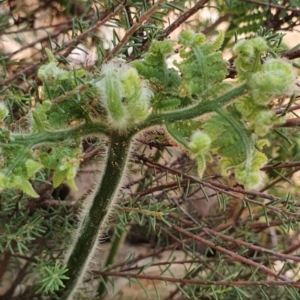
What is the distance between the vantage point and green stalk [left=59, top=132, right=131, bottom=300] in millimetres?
397

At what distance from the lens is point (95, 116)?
0.38m

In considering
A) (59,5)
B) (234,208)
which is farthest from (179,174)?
(59,5)

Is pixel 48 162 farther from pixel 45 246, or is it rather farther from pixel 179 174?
pixel 45 246

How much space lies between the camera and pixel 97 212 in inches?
17.4

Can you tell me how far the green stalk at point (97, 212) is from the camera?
397 millimetres

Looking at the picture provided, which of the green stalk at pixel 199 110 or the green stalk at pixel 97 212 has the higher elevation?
the green stalk at pixel 199 110

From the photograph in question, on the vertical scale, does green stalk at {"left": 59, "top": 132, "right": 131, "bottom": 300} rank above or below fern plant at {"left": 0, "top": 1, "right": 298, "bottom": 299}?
below

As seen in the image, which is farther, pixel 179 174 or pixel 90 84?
pixel 179 174

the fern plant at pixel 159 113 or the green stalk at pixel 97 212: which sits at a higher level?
the fern plant at pixel 159 113

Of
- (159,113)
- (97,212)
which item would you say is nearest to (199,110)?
(159,113)

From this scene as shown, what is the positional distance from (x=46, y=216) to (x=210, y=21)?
1.72ft

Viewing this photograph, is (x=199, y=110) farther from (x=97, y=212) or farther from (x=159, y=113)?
(x=97, y=212)

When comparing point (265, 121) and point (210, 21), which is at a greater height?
point (265, 121)

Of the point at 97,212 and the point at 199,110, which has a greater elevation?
the point at 199,110
